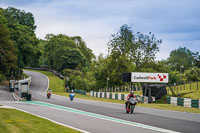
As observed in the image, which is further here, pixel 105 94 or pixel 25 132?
pixel 105 94

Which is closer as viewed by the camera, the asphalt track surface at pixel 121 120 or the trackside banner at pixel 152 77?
the asphalt track surface at pixel 121 120

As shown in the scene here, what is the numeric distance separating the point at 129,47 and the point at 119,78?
441 inches

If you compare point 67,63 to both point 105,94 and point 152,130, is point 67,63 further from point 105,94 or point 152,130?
point 152,130

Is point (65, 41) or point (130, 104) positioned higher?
point (65, 41)

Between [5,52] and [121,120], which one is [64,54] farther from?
[121,120]

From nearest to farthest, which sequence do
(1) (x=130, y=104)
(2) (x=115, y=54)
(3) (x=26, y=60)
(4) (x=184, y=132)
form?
(4) (x=184, y=132), (1) (x=130, y=104), (3) (x=26, y=60), (2) (x=115, y=54)

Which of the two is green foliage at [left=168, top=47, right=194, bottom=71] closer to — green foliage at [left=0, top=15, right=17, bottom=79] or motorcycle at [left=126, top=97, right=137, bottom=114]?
green foliage at [left=0, top=15, right=17, bottom=79]

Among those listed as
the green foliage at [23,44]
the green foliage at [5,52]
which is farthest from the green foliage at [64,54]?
the green foliage at [5,52]

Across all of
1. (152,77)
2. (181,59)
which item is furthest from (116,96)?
(181,59)

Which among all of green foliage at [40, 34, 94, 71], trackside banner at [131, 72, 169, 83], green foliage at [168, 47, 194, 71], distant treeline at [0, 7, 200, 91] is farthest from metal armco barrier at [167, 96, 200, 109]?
green foliage at [168, 47, 194, 71]

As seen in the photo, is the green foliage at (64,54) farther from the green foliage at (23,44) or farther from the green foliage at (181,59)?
the green foliage at (181,59)

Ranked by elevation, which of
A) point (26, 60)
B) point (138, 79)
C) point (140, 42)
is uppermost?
point (140, 42)

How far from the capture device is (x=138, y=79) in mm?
43781

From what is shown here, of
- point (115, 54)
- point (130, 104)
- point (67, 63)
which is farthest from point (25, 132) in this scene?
point (67, 63)
